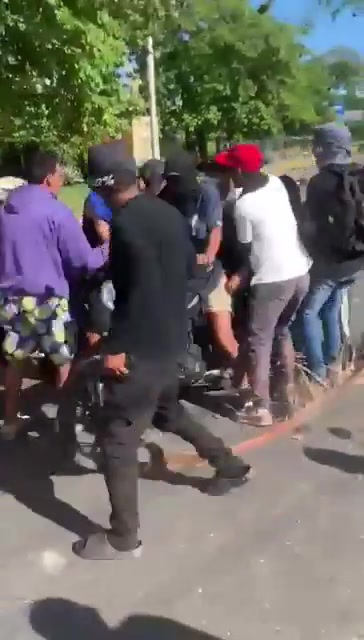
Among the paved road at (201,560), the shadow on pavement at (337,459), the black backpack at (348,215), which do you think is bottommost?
the shadow on pavement at (337,459)

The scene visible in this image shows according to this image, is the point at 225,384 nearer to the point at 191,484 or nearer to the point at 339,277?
the point at 339,277

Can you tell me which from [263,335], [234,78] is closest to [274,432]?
[263,335]

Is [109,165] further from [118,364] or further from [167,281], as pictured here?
[118,364]

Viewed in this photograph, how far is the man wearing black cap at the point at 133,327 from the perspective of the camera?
377 cm

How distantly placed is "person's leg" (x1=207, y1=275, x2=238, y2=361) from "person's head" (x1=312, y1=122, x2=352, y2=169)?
1.01 metres

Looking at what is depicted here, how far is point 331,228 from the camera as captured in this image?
19.0ft

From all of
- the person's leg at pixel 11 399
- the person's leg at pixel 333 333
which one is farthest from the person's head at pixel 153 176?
the person's leg at pixel 11 399

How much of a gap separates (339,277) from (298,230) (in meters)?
0.54

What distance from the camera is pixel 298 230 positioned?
5.60 m

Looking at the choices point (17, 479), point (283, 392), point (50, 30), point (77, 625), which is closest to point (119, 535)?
point (77, 625)

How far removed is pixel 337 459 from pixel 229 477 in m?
0.77

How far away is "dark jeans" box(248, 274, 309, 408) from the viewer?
5395 millimetres

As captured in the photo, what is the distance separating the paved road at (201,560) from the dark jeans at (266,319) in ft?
1.77

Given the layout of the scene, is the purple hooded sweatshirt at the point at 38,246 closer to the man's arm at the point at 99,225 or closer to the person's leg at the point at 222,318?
the man's arm at the point at 99,225
